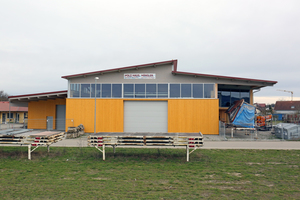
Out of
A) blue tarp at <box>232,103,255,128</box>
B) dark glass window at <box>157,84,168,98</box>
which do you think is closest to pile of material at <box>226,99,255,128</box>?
blue tarp at <box>232,103,255,128</box>

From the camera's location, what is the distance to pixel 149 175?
8648 millimetres

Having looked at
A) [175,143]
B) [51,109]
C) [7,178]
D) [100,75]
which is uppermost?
[100,75]

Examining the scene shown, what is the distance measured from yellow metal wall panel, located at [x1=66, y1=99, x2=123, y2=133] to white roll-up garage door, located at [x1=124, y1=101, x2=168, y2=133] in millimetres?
835

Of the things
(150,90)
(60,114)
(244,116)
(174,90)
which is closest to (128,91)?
(150,90)

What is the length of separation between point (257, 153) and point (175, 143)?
5.59 metres

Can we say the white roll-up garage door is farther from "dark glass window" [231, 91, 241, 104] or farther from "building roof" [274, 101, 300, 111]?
"building roof" [274, 101, 300, 111]

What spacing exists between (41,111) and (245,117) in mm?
24469

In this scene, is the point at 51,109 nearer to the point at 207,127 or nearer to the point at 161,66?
the point at 161,66

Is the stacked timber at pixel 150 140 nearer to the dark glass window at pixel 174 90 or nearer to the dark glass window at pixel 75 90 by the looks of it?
the dark glass window at pixel 174 90

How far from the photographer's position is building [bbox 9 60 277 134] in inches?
934

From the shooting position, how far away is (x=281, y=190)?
273 inches

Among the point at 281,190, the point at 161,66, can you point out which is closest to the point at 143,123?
the point at 161,66

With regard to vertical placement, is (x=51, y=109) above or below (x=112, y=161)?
above

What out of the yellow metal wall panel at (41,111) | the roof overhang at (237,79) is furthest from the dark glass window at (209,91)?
the yellow metal wall panel at (41,111)
